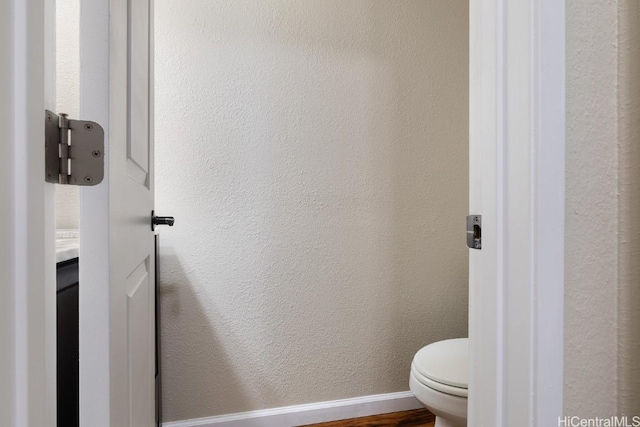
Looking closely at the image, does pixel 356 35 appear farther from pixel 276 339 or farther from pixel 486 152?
pixel 276 339

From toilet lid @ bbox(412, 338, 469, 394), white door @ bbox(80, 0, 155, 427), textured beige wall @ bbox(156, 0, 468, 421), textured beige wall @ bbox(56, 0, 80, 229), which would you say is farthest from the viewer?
textured beige wall @ bbox(156, 0, 468, 421)

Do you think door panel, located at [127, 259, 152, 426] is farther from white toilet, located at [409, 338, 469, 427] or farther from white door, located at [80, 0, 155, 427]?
white toilet, located at [409, 338, 469, 427]

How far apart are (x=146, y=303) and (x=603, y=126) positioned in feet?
3.09

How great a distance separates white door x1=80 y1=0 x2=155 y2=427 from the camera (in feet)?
1.44

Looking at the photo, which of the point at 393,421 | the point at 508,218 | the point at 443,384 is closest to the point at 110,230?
the point at 508,218

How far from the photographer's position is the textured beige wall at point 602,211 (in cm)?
50

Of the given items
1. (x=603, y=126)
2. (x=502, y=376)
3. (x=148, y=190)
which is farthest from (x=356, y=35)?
(x=502, y=376)

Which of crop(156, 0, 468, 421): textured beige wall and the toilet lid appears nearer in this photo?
the toilet lid

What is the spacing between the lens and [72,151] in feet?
1.31

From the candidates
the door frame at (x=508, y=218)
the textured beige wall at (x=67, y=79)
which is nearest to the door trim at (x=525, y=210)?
the door frame at (x=508, y=218)

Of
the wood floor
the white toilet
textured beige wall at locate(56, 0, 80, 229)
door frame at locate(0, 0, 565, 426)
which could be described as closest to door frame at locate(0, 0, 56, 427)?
door frame at locate(0, 0, 565, 426)

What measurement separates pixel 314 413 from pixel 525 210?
4.62 ft

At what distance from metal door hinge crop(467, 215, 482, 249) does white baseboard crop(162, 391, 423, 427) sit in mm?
1276

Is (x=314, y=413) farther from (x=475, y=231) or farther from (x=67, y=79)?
(x=67, y=79)
